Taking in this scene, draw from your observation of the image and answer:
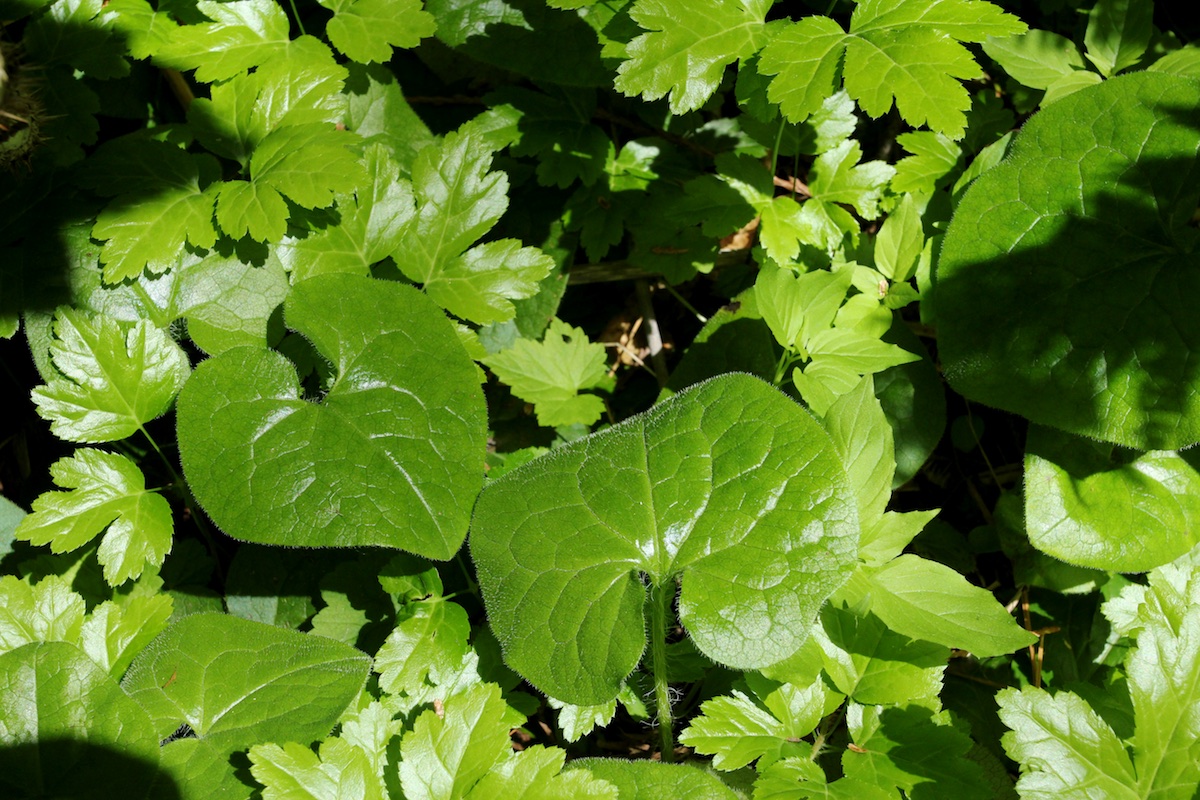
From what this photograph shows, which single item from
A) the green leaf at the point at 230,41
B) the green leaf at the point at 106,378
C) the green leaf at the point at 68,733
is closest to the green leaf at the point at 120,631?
the green leaf at the point at 68,733

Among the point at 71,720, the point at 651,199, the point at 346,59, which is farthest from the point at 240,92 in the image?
the point at 71,720

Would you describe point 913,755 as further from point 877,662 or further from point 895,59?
point 895,59

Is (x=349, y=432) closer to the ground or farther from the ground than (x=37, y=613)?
farther from the ground

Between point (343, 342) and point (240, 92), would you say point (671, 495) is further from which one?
point (240, 92)

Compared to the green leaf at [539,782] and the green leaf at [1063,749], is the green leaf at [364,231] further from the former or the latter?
the green leaf at [1063,749]

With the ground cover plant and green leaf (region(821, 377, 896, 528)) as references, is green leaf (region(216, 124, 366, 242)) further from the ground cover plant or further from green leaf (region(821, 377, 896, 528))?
green leaf (region(821, 377, 896, 528))

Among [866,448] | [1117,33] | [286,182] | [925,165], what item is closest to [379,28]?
[286,182]

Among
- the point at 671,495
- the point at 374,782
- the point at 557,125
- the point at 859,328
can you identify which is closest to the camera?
the point at 374,782
